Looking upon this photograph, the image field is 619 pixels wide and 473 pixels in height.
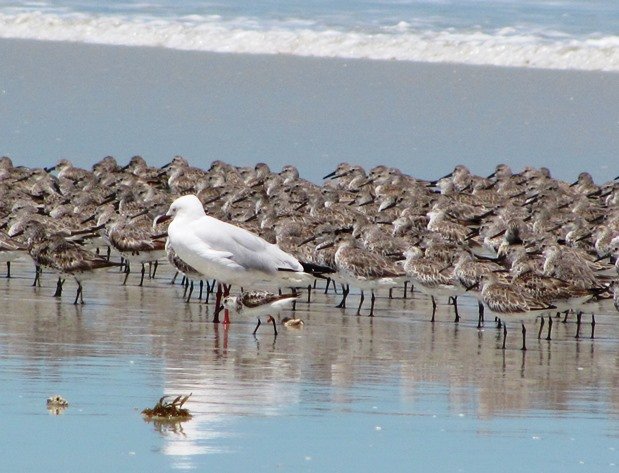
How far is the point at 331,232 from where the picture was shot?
57.9 feet

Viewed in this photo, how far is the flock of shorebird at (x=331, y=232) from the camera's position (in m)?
14.3

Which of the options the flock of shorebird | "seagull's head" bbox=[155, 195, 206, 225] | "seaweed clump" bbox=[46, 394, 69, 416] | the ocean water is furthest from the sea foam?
"seaweed clump" bbox=[46, 394, 69, 416]

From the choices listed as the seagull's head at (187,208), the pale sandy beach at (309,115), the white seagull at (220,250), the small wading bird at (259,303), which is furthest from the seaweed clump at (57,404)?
the pale sandy beach at (309,115)

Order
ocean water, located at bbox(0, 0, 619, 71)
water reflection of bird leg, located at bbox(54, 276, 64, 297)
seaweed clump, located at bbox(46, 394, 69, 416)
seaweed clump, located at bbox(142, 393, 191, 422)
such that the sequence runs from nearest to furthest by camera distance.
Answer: seaweed clump, located at bbox(142, 393, 191, 422) < seaweed clump, located at bbox(46, 394, 69, 416) < water reflection of bird leg, located at bbox(54, 276, 64, 297) < ocean water, located at bbox(0, 0, 619, 71)

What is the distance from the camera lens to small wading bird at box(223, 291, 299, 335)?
526 inches

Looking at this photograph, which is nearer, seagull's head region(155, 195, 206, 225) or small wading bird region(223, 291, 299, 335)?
small wading bird region(223, 291, 299, 335)

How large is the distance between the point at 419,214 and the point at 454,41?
34.2 metres

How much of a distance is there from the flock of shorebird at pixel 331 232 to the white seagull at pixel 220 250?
0.04ft

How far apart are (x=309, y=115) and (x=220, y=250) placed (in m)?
21.3

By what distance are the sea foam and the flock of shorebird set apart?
25881 millimetres

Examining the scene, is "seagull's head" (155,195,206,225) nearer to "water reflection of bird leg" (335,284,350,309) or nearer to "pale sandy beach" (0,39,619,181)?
"water reflection of bird leg" (335,284,350,309)

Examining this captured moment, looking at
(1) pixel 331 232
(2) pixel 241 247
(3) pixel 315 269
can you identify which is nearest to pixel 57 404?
(2) pixel 241 247

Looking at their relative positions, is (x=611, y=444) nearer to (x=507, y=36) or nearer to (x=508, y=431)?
(x=508, y=431)

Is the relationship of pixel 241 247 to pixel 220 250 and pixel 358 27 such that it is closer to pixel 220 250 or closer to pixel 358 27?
pixel 220 250
